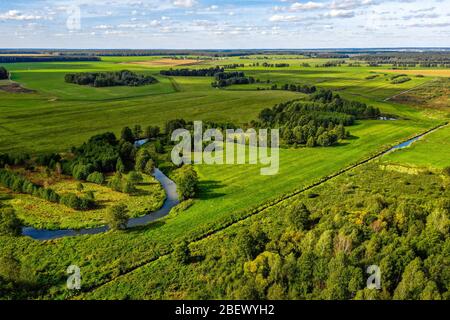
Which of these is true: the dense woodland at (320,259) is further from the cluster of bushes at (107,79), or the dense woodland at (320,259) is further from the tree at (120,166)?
the cluster of bushes at (107,79)

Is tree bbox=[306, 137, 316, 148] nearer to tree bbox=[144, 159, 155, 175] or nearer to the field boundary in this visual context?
the field boundary

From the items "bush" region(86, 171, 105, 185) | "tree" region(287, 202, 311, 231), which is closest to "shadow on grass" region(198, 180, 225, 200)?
"tree" region(287, 202, 311, 231)

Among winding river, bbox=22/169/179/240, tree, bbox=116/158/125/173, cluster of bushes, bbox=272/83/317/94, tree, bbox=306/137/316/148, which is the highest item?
cluster of bushes, bbox=272/83/317/94

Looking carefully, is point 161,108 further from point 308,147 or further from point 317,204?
point 317,204

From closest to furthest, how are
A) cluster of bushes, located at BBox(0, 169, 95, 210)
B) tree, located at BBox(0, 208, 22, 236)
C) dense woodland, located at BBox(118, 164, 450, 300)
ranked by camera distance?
dense woodland, located at BBox(118, 164, 450, 300)
tree, located at BBox(0, 208, 22, 236)
cluster of bushes, located at BBox(0, 169, 95, 210)

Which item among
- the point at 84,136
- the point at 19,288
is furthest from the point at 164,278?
the point at 84,136

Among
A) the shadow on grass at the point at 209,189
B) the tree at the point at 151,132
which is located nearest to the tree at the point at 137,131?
the tree at the point at 151,132

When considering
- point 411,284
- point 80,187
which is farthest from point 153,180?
point 411,284
